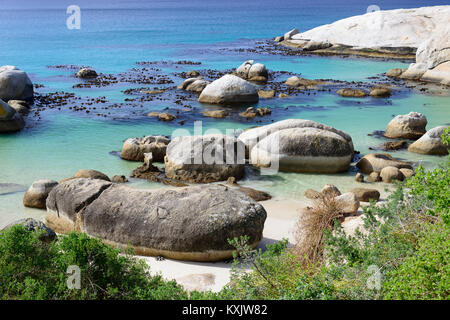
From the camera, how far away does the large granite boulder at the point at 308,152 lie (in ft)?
57.7

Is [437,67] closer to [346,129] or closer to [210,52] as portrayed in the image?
[346,129]

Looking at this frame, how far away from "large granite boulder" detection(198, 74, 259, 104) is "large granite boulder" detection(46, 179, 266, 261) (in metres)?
17.2

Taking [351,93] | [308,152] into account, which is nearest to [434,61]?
[351,93]

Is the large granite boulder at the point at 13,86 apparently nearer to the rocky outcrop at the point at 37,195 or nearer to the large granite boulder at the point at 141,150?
the large granite boulder at the point at 141,150

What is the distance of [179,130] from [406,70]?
907 inches

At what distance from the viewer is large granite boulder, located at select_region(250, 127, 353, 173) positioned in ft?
57.7

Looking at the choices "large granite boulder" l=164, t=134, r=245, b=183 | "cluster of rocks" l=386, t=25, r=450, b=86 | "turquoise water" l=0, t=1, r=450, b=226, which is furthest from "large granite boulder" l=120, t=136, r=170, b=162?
"cluster of rocks" l=386, t=25, r=450, b=86

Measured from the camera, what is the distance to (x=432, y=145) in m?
19.4

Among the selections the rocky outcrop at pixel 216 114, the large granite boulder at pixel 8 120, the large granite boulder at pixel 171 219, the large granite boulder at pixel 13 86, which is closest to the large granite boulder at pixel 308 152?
the large granite boulder at pixel 171 219

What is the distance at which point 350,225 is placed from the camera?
459 inches

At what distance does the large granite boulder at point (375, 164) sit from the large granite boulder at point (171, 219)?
24.5 feet

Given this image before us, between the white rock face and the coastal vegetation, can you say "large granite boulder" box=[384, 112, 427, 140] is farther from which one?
the white rock face
